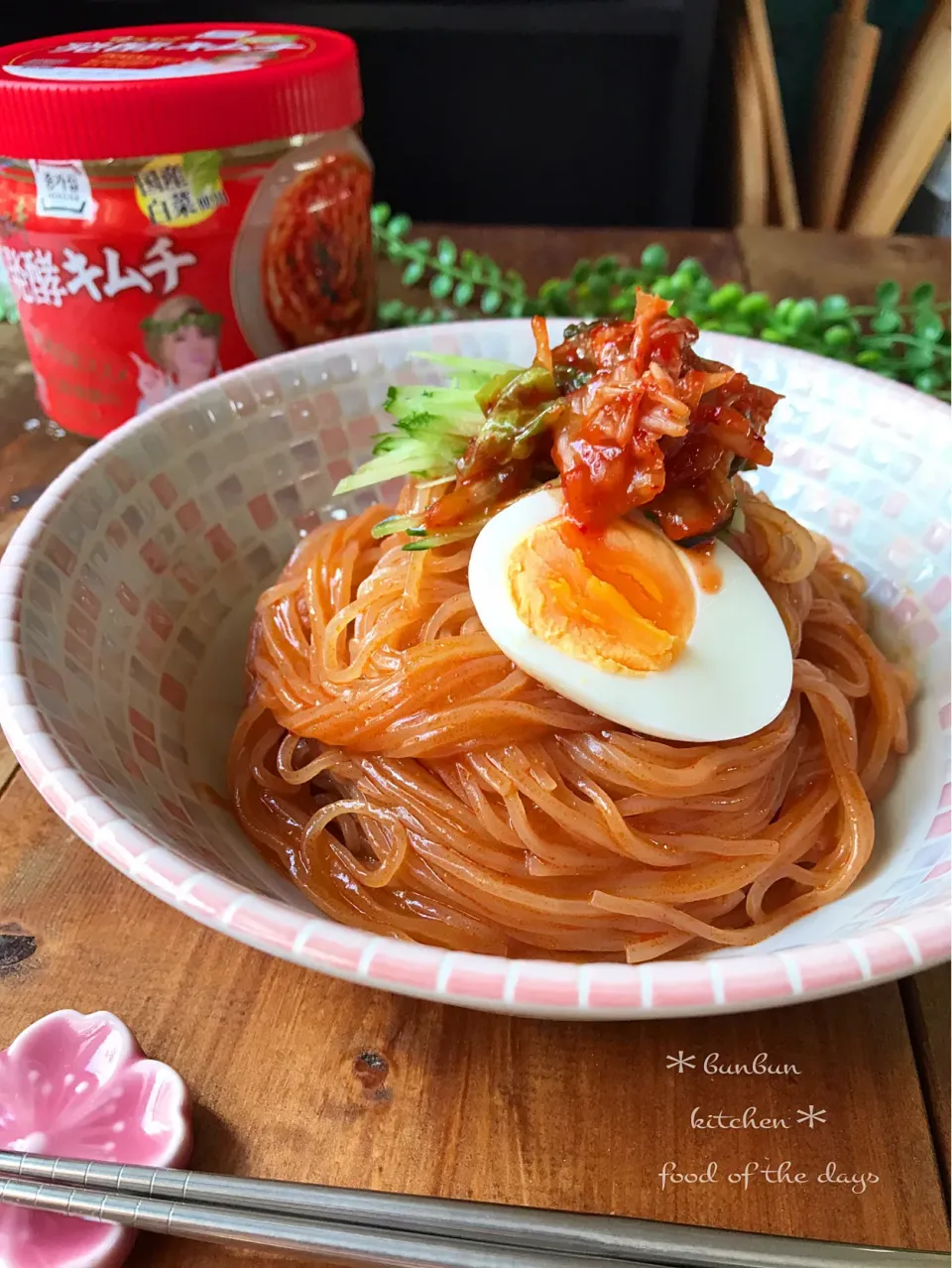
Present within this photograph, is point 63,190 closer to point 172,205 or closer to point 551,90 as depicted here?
point 172,205

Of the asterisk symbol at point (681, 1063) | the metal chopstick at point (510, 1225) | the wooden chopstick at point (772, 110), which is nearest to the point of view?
the metal chopstick at point (510, 1225)

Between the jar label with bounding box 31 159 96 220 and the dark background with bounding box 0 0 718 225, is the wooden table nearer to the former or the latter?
the jar label with bounding box 31 159 96 220

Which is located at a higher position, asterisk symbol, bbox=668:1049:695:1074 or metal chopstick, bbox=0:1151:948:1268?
metal chopstick, bbox=0:1151:948:1268

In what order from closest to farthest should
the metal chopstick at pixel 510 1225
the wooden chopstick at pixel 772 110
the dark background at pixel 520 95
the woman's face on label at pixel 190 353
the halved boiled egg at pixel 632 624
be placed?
the metal chopstick at pixel 510 1225 < the halved boiled egg at pixel 632 624 < the woman's face on label at pixel 190 353 < the dark background at pixel 520 95 < the wooden chopstick at pixel 772 110

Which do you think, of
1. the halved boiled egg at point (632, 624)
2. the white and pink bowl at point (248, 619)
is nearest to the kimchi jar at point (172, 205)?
the white and pink bowl at point (248, 619)

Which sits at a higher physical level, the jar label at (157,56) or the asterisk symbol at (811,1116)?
the jar label at (157,56)

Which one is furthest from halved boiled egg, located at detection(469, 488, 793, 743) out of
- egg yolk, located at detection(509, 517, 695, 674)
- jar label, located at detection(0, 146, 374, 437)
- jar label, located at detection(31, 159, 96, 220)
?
jar label, located at detection(31, 159, 96, 220)

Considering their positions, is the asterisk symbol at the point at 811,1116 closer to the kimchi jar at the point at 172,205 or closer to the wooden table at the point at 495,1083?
the wooden table at the point at 495,1083
